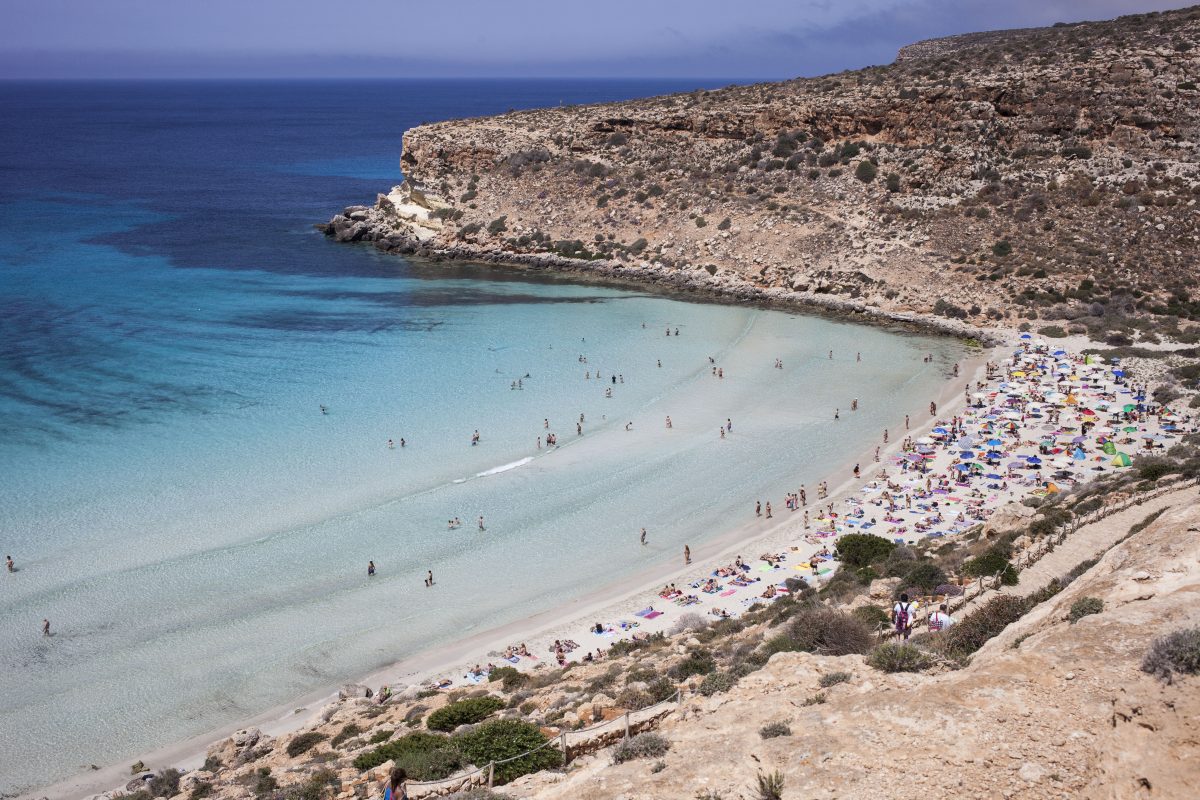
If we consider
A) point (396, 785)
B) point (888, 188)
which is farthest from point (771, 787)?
point (888, 188)

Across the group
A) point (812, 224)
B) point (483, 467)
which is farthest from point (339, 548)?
point (812, 224)

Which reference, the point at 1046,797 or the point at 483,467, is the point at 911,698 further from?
the point at 483,467

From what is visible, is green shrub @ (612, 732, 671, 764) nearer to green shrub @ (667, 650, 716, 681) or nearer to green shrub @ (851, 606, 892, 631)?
green shrub @ (667, 650, 716, 681)

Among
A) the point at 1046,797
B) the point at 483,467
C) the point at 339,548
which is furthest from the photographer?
the point at 483,467

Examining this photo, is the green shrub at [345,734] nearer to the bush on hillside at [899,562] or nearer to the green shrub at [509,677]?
the green shrub at [509,677]

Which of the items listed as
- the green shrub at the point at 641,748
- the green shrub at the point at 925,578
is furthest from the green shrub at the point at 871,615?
the green shrub at the point at 641,748

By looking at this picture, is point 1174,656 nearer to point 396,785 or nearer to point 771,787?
point 771,787
